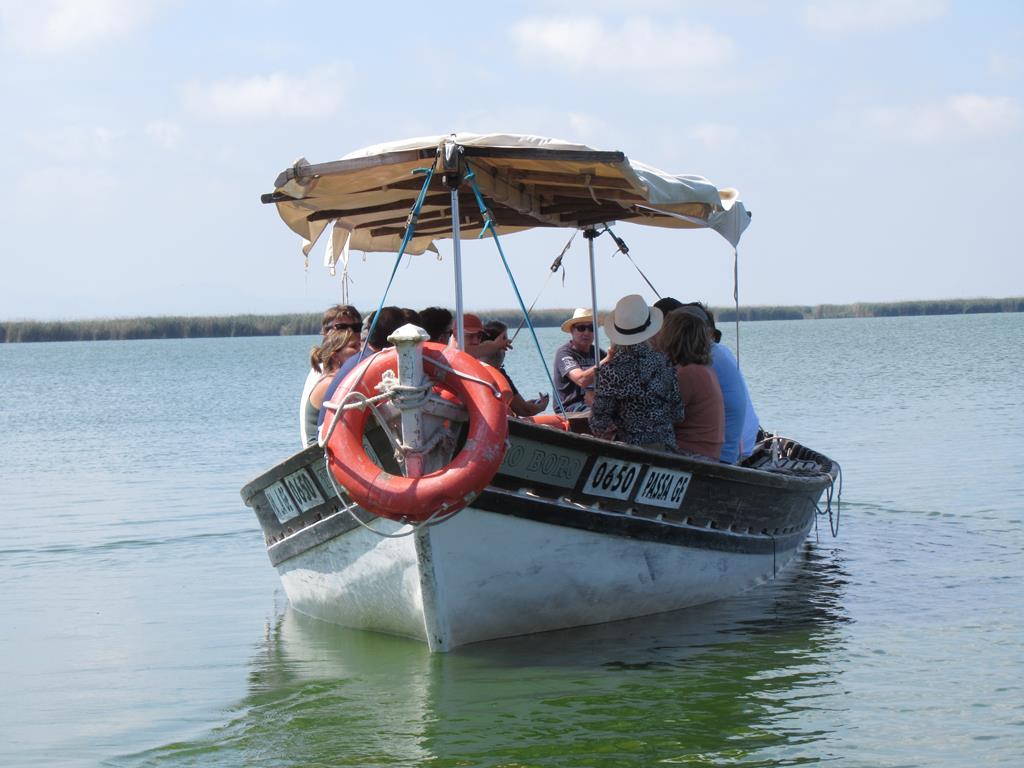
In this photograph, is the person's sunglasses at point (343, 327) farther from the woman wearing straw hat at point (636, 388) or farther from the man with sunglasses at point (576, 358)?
the man with sunglasses at point (576, 358)

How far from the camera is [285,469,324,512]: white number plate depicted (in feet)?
26.7

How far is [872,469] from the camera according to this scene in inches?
678

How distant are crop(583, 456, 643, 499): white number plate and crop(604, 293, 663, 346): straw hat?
789 millimetres

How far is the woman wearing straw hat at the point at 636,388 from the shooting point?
325 inches

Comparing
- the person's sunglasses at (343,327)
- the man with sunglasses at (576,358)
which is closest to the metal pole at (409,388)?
the person's sunglasses at (343,327)

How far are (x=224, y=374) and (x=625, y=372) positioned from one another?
46299mm

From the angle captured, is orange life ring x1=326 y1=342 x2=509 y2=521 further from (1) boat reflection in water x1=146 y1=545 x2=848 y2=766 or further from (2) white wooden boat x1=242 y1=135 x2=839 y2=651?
(1) boat reflection in water x1=146 y1=545 x2=848 y2=766

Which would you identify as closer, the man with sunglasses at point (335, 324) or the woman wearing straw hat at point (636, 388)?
the woman wearing straw hat at point (636, 388)


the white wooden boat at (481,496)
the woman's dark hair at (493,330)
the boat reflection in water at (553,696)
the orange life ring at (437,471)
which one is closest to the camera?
the boat reflection in water at (553,696)

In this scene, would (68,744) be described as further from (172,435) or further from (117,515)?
(172,435)

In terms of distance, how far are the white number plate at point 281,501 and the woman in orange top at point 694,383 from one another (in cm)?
243

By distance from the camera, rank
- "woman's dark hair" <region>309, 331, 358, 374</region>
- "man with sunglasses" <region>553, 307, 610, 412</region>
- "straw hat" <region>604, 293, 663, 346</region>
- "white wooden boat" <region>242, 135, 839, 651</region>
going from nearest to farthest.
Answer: "white wooden boat" <region>242, 135, 839, 651</region> → "straw hat" <region>604, 293, 663, 346</region> → "woman's dark hair" <region>309, 331, 358, 374</region> → "man with sunglasses" <region>553, 307, 610, 412</region>

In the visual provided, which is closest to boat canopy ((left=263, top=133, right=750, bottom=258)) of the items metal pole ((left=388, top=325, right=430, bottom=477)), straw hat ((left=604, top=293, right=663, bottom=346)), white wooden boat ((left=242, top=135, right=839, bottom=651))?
white wooden boat ((left=242, top=135, right=839, bottom=651))

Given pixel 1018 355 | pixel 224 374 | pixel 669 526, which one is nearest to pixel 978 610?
pixel 669 526
